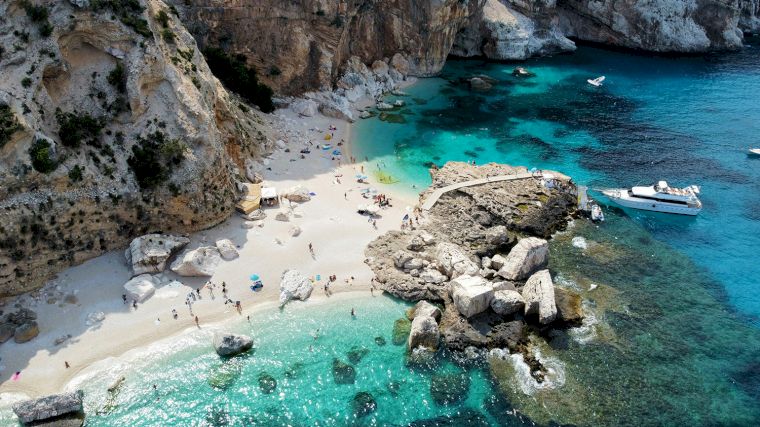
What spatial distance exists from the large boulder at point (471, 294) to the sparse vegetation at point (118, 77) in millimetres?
25739

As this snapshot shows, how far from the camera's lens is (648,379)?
3008 cm

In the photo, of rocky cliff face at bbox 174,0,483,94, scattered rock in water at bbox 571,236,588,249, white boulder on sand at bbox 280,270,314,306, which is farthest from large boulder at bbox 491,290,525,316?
rocky cliff face at bbox 174,0,483,94

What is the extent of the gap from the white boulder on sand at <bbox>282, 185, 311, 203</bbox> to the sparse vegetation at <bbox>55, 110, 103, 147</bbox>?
1387 cm

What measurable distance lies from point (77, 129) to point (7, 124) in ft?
14.0

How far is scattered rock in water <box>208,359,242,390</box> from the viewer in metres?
29.3

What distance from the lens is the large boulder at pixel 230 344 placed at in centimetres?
3053

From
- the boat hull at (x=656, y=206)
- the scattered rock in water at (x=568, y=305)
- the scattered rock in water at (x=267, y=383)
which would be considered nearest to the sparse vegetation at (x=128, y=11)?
the scattered rock in water at (x=267, y=383)

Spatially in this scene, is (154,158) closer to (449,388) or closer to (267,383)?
(267,383)

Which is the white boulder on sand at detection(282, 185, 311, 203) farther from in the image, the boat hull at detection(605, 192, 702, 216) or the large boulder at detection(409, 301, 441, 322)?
the boat hull at detection(605, 192, 702, 216)

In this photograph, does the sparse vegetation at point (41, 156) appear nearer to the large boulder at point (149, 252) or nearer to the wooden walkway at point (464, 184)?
the large boulder at point (149, 252)

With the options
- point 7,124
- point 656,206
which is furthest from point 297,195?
point 656,206

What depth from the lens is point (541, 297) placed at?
33844mm

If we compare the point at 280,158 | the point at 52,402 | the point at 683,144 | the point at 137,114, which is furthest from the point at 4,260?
the point at 683,144

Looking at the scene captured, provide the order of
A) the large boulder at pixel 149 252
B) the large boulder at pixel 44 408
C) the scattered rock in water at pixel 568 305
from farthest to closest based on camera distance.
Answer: the large boulder at pixel 149 252, the scattered rock in water at pixel 568 305, the large boulder at pixel 44 408
